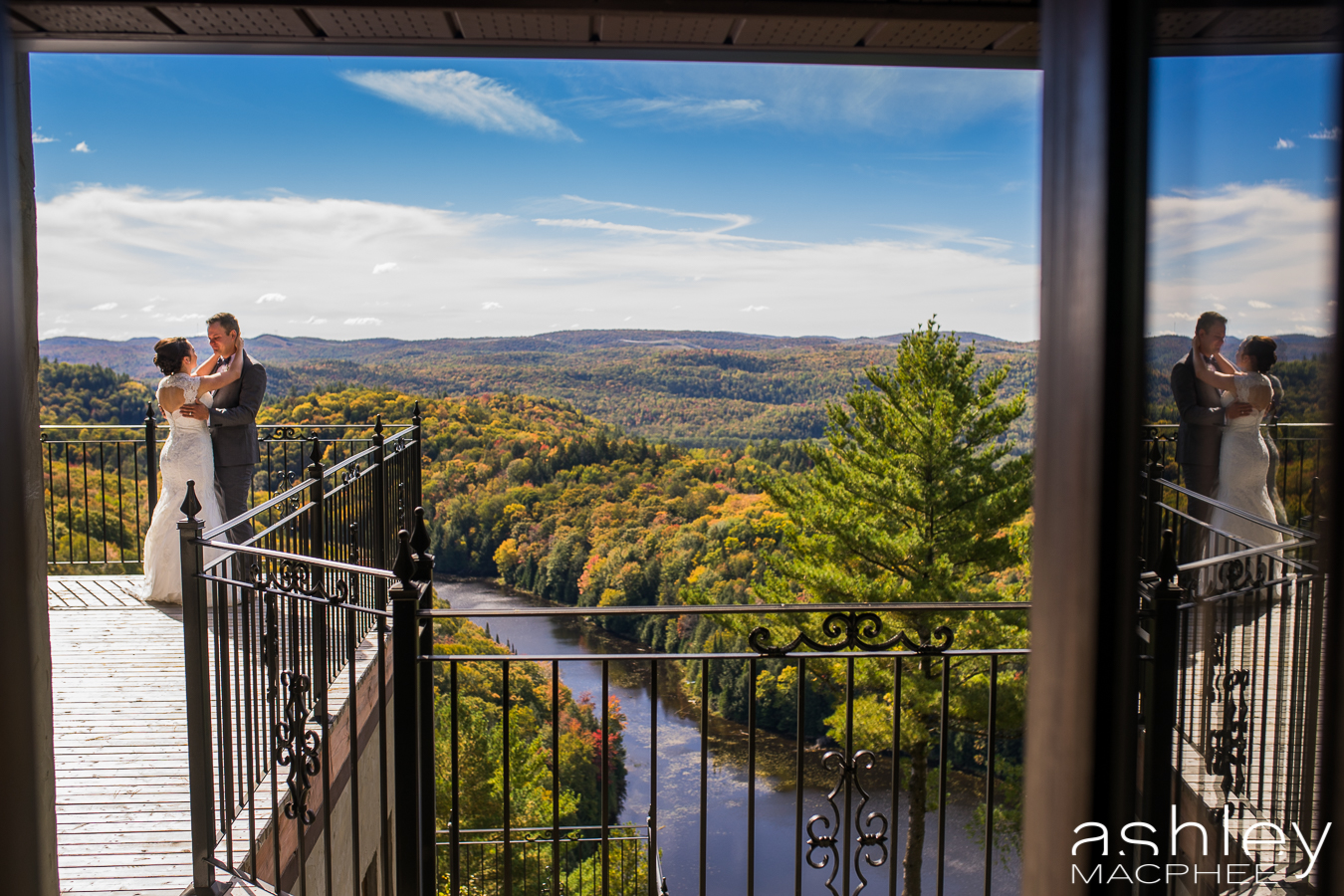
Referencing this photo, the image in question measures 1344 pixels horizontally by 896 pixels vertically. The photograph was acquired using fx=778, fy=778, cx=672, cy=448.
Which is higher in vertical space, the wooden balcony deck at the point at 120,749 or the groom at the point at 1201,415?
the groom at the point at 1201,415

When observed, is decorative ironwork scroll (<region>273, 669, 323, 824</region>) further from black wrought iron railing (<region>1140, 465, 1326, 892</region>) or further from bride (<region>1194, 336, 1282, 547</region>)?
bride (<region>1194, 336, 1282, 547</region>)

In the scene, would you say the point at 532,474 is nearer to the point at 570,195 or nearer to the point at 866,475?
the point at 866,475

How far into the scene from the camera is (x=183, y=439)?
4.78 m

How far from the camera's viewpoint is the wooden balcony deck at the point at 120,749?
2658 mm

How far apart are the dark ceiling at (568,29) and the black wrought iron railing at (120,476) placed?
1.82 metres

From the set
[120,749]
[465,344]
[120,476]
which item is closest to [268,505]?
[120,749]

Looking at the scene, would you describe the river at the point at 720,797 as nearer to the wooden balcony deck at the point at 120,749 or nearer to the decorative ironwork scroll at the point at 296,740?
the wooden balcony deck at the point at 120,749

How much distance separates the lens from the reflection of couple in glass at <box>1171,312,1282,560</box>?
696 millimetres

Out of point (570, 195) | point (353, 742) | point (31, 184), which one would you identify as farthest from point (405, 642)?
point (570, 195)

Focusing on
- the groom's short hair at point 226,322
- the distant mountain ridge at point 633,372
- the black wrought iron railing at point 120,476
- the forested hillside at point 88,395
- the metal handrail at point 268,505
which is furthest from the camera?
the distant mountain ridge at point 633,372

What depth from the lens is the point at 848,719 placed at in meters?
2.22

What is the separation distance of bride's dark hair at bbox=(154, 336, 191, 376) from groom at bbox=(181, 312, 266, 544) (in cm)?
17

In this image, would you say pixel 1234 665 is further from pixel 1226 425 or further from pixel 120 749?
pixel 120 749

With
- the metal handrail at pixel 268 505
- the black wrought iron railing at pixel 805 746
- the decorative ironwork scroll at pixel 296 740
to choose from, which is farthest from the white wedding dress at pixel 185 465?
the decorative ironwork scroll at pixel 296 740
